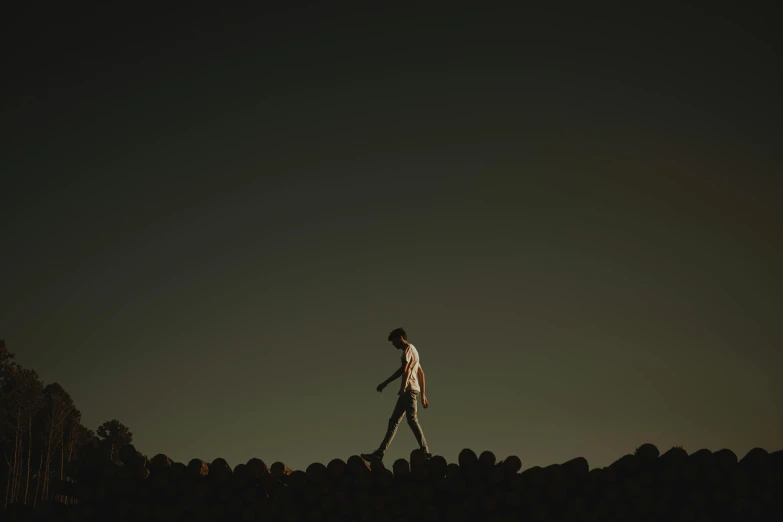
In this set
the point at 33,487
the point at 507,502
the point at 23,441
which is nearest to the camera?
the point at 507,502

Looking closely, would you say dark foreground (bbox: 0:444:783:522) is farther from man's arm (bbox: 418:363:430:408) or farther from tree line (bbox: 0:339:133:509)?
tree line (bbox: 0:339:133:509)

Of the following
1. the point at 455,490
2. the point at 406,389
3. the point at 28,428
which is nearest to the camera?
the point at 455,490

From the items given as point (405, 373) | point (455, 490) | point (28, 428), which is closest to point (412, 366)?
point (405, 373)

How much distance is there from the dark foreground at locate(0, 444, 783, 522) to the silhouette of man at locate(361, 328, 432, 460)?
124 centimetres

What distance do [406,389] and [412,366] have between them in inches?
19.4

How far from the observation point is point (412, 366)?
1482 cm

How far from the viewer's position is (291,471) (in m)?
13.3

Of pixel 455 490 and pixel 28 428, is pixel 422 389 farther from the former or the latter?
pixel 28 428

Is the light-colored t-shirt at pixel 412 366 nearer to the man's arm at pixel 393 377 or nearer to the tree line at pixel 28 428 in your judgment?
the man's arm at pixel 393 377

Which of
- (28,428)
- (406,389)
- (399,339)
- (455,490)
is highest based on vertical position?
(28,428)

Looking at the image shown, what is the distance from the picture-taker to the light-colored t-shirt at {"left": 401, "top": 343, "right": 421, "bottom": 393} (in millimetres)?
14594

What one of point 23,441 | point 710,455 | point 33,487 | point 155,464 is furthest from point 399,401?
point 33,487

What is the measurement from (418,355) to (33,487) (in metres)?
68.1

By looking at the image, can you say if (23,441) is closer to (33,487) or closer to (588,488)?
(33,487)
